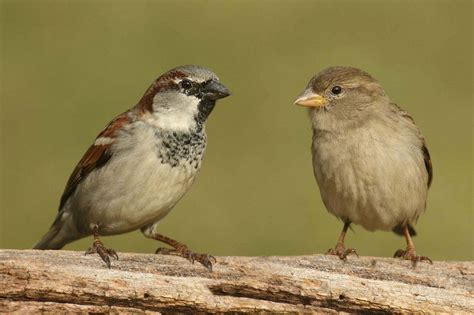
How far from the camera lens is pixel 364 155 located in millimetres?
5914

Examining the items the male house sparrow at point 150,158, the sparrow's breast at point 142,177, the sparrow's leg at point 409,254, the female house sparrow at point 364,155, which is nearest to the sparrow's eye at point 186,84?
the male house sparrow at point 150,158

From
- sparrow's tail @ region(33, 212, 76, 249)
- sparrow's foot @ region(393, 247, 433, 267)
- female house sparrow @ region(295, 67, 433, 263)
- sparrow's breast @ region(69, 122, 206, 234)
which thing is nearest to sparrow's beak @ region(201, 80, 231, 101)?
sparrow's breast @ region(69, 122, 206, 234)

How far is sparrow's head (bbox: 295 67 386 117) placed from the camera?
20.2ft

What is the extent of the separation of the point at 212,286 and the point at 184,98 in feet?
3.95

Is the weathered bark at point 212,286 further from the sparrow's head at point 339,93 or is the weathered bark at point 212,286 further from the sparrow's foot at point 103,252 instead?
the sparrow's head at point 339,93

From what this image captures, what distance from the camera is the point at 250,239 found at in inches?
336

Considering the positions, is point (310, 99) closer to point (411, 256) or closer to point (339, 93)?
point (339, 93)

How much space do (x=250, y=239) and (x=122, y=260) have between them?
350 centimetres

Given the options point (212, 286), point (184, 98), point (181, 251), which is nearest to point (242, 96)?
point (184, 98)

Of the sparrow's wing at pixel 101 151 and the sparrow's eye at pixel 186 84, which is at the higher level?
the sparrow's eye at pixel 186 84

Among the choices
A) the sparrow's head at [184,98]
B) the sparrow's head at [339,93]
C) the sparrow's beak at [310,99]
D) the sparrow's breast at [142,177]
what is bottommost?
the sparrow's breast at [142,177]

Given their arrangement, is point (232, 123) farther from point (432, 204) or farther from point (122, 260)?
point (122, 260)

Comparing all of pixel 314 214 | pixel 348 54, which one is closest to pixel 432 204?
pixel 314 214

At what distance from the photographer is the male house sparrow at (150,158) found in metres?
5.62
